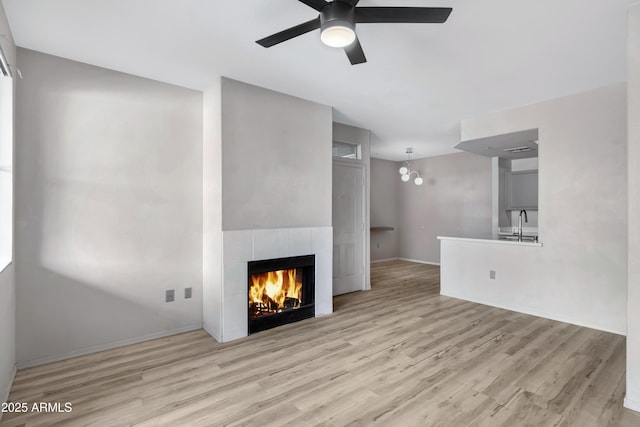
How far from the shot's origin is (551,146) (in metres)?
3.94

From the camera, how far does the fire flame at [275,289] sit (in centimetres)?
356

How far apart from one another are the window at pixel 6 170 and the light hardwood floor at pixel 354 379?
1.10m

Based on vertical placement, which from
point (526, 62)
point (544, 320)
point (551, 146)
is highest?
point (526, 62)

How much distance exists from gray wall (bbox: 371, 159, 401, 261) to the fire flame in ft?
15.0

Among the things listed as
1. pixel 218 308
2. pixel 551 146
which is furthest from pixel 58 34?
pixel 551 146

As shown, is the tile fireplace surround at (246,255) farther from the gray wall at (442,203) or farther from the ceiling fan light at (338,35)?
the gray wall at (442,203)

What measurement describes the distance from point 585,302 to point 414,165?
543 centimetres

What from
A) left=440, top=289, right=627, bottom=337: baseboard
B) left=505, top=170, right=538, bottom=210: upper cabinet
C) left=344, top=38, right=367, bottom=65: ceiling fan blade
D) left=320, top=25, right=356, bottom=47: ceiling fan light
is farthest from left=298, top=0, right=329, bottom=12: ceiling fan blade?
left=505, top=170, right=538, bottom=210: upper cabinet

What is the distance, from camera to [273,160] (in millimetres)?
3650

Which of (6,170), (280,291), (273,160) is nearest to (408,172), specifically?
(273,160)

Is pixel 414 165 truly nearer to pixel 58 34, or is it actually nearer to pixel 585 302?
pixel 585 302

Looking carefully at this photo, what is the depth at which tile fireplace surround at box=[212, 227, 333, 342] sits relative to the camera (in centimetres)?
328

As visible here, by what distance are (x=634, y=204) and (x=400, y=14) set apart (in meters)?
2.01

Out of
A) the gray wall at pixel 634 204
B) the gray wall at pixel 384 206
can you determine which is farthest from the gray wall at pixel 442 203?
the gray wall at pixel 634 204
